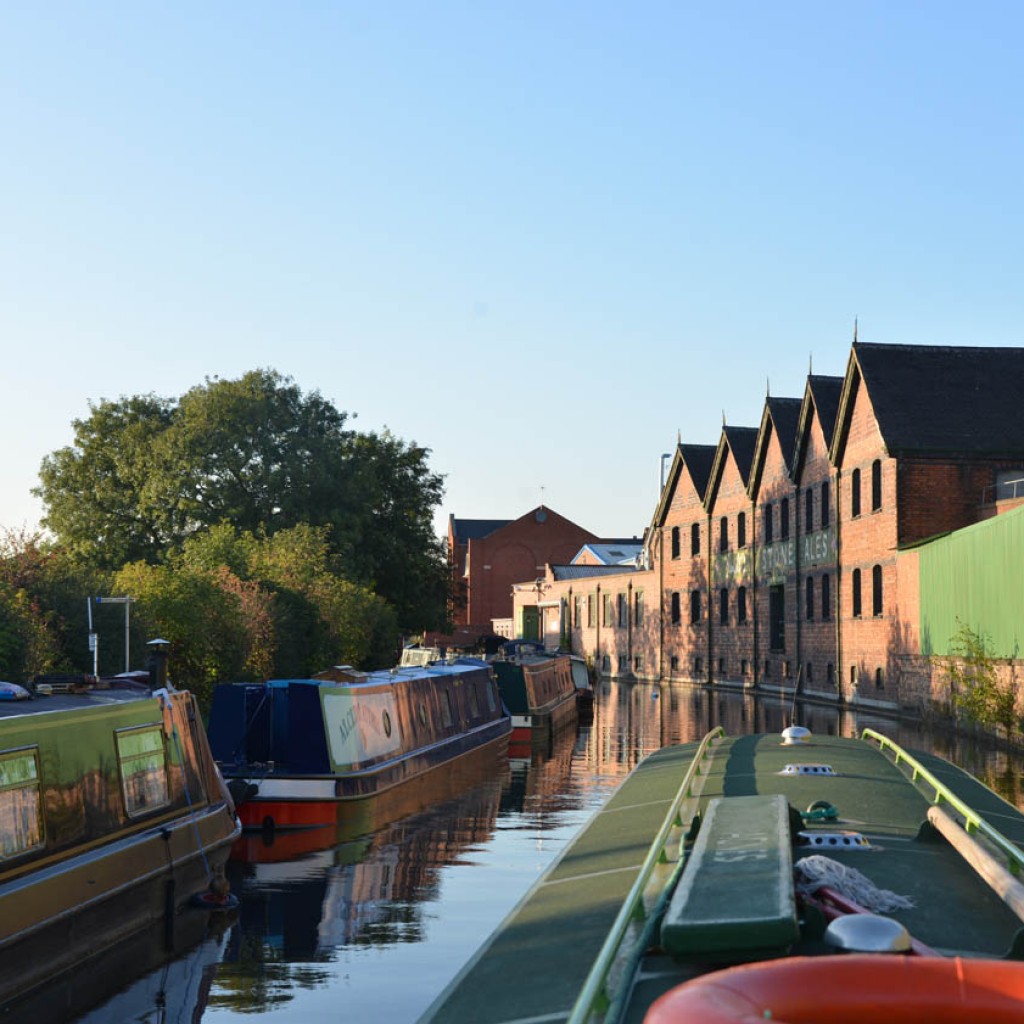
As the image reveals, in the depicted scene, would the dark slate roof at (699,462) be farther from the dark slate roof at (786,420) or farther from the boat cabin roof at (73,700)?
the boat cabin roof at (73,700)

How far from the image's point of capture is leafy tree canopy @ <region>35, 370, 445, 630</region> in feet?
177

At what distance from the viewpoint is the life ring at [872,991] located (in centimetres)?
381

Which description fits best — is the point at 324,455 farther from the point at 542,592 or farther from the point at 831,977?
the point at 831,977

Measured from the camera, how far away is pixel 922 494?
4003cm

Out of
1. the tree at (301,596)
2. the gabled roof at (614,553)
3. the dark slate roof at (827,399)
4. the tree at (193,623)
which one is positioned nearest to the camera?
the tree at (193,623)

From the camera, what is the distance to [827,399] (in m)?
47.5

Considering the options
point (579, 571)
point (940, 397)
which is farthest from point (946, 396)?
point (579, 571)

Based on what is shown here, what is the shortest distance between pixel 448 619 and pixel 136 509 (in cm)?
1542

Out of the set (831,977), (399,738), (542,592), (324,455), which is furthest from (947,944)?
(542,592)

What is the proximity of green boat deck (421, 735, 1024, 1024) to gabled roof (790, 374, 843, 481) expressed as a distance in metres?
34.2

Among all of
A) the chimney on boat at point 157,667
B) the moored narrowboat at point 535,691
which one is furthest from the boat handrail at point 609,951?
the moored narrowboat at point 535,691

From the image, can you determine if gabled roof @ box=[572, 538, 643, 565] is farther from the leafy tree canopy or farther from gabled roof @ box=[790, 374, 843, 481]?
gabled roof @ box=[790, 374, 843, 481]

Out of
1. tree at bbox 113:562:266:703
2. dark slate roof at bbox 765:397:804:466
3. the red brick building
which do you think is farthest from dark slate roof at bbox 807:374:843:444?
the red brick building

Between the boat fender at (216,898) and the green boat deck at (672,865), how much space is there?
373 cm
